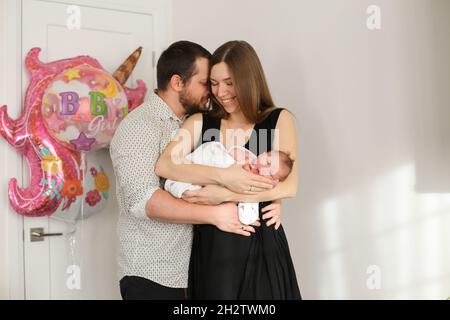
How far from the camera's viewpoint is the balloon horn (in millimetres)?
2791

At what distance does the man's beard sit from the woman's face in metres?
0.11

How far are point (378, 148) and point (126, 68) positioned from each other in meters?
1.33

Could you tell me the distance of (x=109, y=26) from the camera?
298 cm

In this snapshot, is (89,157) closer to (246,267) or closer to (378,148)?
(246,267)

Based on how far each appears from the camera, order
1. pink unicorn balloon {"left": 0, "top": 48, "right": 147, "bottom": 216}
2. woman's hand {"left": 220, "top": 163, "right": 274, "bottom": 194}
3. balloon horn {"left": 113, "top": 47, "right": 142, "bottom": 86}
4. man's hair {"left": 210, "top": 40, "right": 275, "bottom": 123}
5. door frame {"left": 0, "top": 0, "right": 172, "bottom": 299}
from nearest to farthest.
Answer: woman's hand {"left": 220, "top": 163, "right": 274, "bottom": 194}, man's hair {"left": 210, "top": 40, "right": 275, "bottom": 123}, pink unicorn balloon {"left": 0, "top": 48, "right": 147, "bottom": 216}, door frame {"left": 0, "top": 0, "right": 172, "bottom": 299}, balloon horn {"left": 113, "top": 47, "right": 142, "bottom": 86}

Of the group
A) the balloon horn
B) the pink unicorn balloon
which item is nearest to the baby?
the pink unicorn balloon

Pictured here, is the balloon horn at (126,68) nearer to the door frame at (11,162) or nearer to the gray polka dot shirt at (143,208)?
the door frame at (11,162)

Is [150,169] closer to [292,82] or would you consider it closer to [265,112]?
[265,112]

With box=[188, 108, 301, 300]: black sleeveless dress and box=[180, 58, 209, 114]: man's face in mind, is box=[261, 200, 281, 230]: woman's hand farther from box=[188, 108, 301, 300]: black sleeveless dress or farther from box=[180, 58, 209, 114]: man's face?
box=[180, 58, 209, 114]: man's face

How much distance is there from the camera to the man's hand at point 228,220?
79.4 inches

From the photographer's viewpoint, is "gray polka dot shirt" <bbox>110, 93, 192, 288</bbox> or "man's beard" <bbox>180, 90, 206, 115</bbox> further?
"man's beard" <bbox>180, 90, 206, 115</bbox>

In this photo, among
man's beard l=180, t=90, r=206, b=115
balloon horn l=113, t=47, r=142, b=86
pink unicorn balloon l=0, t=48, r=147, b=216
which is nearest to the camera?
man's beard l=180, t=90, r=206, b=115

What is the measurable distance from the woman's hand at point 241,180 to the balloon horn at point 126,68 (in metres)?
1.02

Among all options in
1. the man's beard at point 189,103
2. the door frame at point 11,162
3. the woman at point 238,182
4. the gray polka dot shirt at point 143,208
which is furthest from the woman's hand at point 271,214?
the door frame at point 11,162
